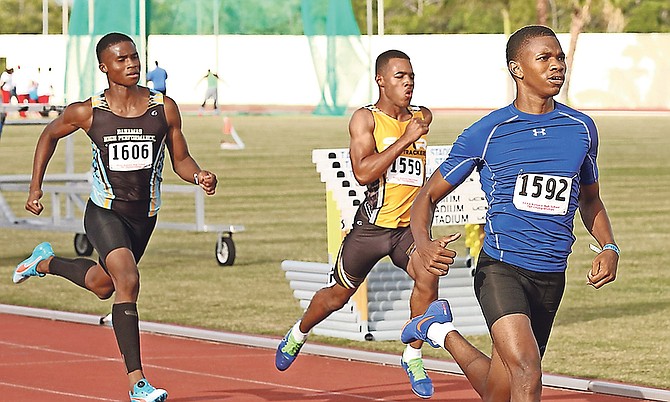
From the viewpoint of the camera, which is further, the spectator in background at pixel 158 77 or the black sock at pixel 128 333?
the spectator in background at pixel 158 77

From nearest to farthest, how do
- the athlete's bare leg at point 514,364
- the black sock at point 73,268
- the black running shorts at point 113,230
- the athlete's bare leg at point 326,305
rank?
the athlete's bare leg at point 514,364 → the black running shorts at point 113,230 → the athlete's bare leg at point 326,305 → the black sock at point 73,268

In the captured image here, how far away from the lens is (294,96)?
71.2 m

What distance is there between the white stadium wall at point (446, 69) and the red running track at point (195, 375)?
56258 mm

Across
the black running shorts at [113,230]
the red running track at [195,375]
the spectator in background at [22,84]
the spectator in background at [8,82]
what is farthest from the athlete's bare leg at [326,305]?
the spectator in background at [8,82]

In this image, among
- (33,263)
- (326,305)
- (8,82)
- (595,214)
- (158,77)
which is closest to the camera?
(595,214)

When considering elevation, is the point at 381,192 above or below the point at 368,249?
above

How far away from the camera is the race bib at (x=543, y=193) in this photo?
21.7ft

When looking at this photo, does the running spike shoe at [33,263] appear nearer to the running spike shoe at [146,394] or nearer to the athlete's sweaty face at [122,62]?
the athlete's sweaty face at [122,62]

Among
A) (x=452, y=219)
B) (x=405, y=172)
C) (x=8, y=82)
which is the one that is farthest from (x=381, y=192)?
(x=8, y=82)

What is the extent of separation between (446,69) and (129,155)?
6514cm

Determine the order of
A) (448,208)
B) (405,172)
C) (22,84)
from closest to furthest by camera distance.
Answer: (405,172) → (448,208) → (22,84)

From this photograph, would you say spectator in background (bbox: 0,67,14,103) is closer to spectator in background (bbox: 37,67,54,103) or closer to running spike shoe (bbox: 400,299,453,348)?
spectator in background (bbox: 37,67,54,103)

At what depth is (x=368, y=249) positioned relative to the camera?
9.16 meters

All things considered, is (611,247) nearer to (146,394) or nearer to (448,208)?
(146,394)
